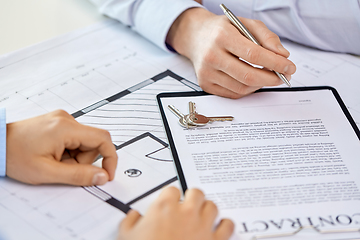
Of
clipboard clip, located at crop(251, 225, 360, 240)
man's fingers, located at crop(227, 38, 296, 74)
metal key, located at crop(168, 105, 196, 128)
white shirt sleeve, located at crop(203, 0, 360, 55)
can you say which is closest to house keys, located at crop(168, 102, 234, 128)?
metal key, located at crop(168, 105, 196, 128)

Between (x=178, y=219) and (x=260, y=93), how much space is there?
40 cm

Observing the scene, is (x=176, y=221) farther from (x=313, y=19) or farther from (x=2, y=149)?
(x=313, y=19)

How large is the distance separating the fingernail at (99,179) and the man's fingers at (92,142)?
2cm

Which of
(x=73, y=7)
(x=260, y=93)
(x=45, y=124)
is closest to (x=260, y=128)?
(x=260, y=93)

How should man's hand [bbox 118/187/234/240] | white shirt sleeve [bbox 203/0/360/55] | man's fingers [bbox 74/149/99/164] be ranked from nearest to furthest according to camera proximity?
Result: man's hand [bbox 118/187/234/240], man's fingers [bbox 74/149/99/164], white shirt sleeve [bbox 203/0/360/55]

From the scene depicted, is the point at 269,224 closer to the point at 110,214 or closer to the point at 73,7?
the point at 110,214

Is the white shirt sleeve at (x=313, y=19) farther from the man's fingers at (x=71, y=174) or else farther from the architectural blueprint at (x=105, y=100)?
the man's fingers at (x=71, y=174)

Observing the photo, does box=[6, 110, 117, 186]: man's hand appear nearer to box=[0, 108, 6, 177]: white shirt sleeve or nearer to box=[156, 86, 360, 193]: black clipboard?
box=[0, 108, 6, 177]: white shirt sleeve

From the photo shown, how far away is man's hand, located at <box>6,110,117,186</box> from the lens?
56 centimetres

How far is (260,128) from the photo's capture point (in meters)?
0.71

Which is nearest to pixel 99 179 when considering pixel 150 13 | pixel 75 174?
pixel 75 174

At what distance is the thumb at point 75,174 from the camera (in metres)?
0.55

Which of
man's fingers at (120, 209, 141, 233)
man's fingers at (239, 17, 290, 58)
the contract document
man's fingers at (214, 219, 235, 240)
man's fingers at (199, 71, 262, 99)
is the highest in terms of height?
man's fingers at (239, 17, 290, 58)

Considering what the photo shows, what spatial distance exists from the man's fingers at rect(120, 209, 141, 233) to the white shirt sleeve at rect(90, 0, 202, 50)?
1.62 ft
